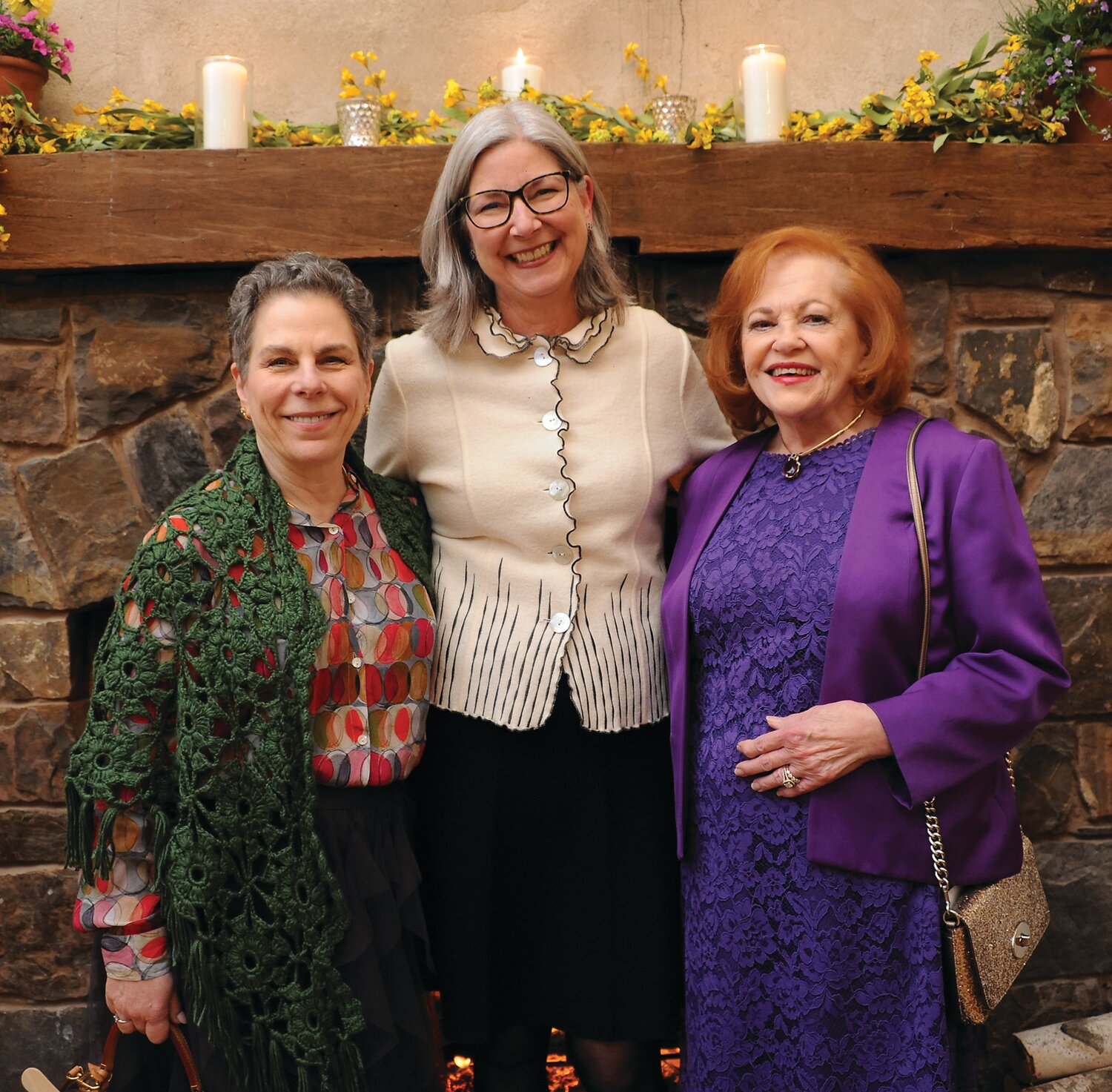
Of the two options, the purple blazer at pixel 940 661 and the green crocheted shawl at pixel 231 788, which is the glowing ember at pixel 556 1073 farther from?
the purple blazer at pixel 940 661

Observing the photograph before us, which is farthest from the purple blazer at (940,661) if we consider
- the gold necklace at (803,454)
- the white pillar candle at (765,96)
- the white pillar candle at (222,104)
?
the white pillar candle at (222,104)

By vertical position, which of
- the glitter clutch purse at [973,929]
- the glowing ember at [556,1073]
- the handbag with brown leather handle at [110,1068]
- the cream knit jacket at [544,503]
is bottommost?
the glowing ember at [556,1073]

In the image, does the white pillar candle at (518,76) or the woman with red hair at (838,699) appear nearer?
the woman with red hair at (838,699)

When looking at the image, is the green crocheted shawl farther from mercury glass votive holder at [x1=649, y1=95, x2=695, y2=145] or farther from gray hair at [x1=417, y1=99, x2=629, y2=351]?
mercury glass votive holder at [x1=649, y1=95, x2=695, y2=145]

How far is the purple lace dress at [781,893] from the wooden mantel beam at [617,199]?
0.68 m

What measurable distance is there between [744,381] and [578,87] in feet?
3.28

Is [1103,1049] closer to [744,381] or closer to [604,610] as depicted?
[604,610]

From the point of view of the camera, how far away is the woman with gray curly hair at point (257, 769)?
1.36m

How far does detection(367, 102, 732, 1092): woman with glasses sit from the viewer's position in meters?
1.60

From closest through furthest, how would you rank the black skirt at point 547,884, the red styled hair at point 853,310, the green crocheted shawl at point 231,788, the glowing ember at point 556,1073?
the green crocheted shawl at point 231,788 < the red styled hair at point 853,310 < the black skirt at point 547,884 < the glowing ember at point 556,1073

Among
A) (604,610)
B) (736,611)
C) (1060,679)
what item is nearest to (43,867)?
(604,610)

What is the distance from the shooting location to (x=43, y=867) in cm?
207

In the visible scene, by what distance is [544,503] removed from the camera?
1606 mm

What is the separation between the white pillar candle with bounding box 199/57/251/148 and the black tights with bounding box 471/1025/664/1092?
168 cm
